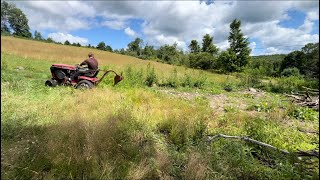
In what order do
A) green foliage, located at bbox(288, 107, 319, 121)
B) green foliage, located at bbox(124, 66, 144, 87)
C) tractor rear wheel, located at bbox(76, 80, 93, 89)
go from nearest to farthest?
1. green foliage, located at bbox(288, 107, 319, 121)
2. tractor rear wheel, located at bbox(76, 80, 93, 89)
3. green foliage, located at bbox(124, 66, 144, 87)

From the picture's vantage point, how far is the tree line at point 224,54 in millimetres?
2113

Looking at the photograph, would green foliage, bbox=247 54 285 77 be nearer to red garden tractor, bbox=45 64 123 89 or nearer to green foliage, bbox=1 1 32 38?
red garden tractor, bbox=45 64 123 89

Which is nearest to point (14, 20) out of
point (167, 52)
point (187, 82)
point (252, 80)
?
point (187, 82)

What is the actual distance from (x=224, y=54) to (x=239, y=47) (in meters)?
2.50

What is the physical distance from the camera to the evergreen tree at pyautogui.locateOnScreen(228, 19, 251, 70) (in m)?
39.4

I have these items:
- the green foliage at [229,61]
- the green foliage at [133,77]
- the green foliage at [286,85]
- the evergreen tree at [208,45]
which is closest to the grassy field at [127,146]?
the green foliage at [133,77]

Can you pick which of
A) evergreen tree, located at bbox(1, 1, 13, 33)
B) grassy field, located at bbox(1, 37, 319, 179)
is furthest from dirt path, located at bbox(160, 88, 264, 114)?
evergreen tree, located at bbox(1, 1, 13, 33)

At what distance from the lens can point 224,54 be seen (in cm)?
3981

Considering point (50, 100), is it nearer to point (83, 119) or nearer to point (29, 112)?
point (29, 112)

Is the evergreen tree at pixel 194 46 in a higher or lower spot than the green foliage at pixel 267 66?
higher

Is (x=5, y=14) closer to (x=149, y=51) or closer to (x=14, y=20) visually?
(x=14, y=20)

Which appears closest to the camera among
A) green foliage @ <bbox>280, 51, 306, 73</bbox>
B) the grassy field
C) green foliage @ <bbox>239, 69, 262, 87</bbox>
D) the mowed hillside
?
the mowed hillside

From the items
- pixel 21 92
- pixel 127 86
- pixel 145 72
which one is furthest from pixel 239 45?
pixel 21 92

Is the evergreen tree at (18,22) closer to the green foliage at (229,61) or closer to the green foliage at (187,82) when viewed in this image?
the green foliage at (187,82)
